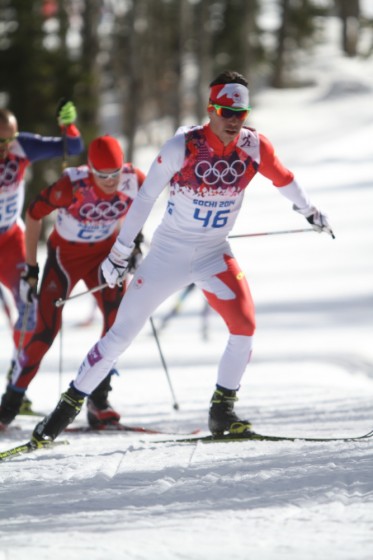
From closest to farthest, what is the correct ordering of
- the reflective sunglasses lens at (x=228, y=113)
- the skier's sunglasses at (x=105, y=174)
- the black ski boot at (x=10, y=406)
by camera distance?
the reflective sunglasses lens at (x=228, y=113)
the skier's sunglasses at (x=105, y=174)
the black ski boot at (x=10, y=406)

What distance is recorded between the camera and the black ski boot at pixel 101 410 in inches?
266

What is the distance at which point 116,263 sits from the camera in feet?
18.1

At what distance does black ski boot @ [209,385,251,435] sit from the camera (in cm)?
583

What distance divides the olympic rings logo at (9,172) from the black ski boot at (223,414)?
7.55 ft

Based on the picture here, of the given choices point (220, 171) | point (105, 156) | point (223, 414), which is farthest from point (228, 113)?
point (223, 414)

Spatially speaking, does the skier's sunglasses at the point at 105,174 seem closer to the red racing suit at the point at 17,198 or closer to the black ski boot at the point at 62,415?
the red racing suit at the point at 17,198

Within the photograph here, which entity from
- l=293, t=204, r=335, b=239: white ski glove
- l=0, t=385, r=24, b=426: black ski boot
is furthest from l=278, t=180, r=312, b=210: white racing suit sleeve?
l=0, t=385, r=24, b=426: black ski boot

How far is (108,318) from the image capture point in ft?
21.8

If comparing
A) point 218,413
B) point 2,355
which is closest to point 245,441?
point 218,413

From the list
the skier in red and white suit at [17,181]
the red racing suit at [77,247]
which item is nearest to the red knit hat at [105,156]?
the red racing suit at [77,247]

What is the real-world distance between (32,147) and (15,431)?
6.64 feet

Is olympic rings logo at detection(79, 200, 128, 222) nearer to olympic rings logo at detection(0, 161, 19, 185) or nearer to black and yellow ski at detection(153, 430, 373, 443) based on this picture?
olympic rings logo at detection(0, 161, 19, 185)

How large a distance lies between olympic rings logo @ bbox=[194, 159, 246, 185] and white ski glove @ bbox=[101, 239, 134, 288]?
1.85ft

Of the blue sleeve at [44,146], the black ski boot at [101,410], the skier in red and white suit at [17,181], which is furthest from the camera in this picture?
the blue sleeve at [44,146]
